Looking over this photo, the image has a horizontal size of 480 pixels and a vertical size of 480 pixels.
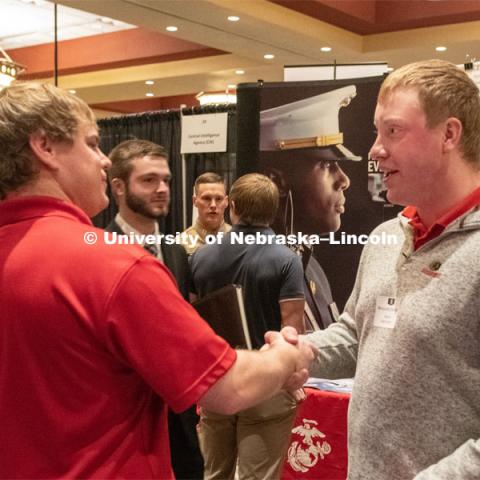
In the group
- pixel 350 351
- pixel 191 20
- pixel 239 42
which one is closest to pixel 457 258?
pixel 350 351

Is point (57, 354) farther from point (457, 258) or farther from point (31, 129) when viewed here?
point (457, 258)

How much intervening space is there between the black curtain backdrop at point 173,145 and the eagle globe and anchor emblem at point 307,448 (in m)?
3.30

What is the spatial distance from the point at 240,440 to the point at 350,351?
5.12ft

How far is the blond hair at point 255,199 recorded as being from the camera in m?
3.11

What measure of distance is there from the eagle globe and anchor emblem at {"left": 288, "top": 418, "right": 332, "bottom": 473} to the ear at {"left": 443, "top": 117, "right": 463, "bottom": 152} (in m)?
1.74

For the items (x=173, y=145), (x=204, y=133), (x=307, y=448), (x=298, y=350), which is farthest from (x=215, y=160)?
(x=298, y=350)

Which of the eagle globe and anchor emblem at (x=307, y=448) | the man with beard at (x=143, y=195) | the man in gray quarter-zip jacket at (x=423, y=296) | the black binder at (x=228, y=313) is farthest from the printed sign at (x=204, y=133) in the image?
the man in gray quarter-zip jacket at (x=423, y=296)

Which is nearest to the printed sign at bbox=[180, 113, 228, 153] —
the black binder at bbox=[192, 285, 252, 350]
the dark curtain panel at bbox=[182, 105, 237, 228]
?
the dark curtain panel at bbox=[182, 105, 237, 228]

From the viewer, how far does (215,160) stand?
20.2ft

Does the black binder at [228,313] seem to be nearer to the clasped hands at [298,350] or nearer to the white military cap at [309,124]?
the clasped hands at [298,350]

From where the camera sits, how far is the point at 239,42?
24.8ft

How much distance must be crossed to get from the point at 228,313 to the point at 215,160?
4322mm

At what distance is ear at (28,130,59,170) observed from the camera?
120 cm

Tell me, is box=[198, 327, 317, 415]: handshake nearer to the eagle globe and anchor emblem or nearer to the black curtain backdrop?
the eagle globe and anchor emblem
